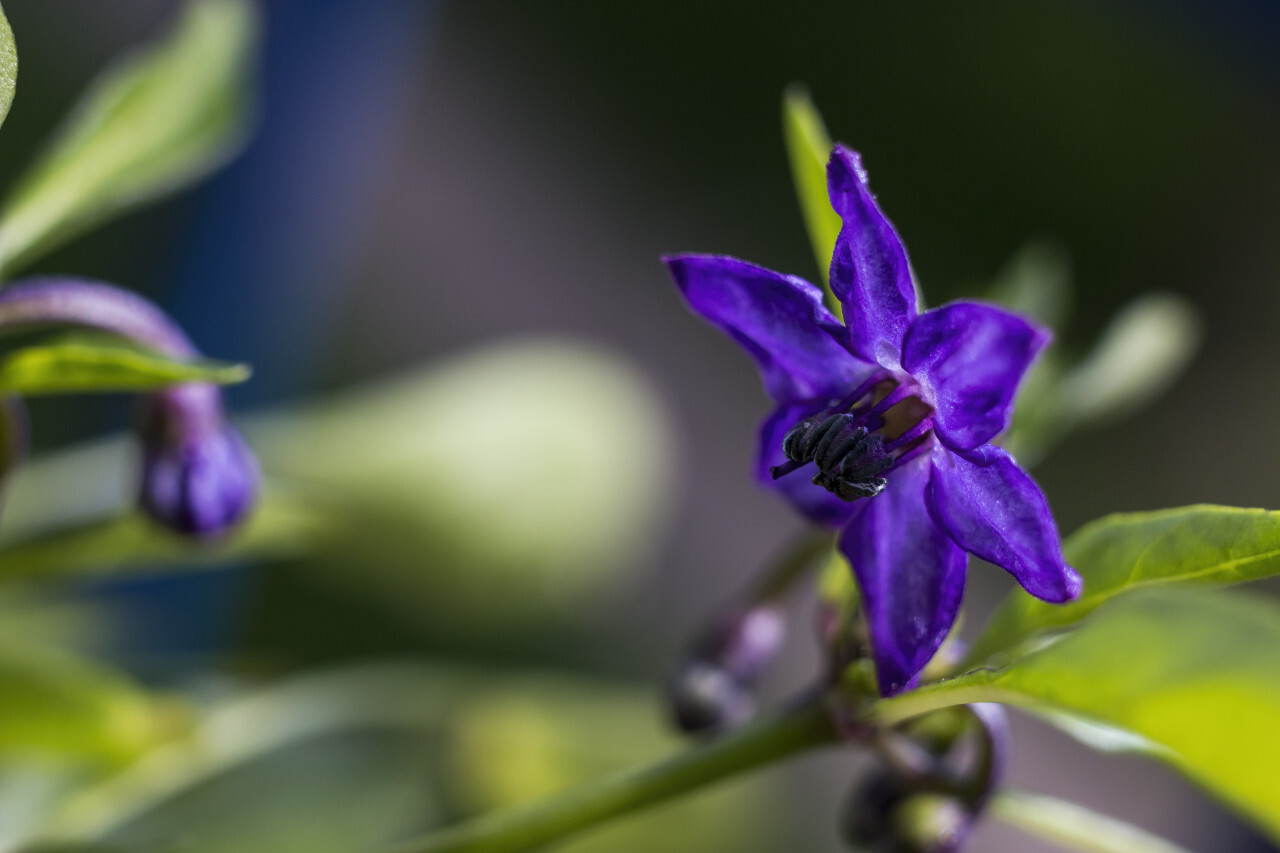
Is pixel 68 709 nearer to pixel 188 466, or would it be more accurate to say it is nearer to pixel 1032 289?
pixel 188 466

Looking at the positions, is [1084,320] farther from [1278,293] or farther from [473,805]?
[473,805]

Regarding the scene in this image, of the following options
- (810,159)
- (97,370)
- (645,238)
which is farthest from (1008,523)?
(645,238)

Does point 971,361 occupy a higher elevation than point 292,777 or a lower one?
higher

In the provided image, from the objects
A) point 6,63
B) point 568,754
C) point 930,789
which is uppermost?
point 6,63

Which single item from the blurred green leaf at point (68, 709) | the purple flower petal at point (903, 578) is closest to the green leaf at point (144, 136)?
the blurred green leaf at point (68, 709)

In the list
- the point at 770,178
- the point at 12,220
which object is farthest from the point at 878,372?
the point at 770,178

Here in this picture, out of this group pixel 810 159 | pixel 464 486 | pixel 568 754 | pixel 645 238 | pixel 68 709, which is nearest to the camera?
pixel 810 159

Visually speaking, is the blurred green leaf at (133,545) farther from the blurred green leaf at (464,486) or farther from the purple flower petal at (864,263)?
the purple flower petal at (864,263)
